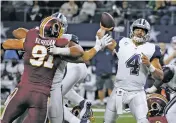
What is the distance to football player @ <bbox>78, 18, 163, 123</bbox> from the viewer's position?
22.5ft

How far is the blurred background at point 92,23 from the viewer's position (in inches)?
527

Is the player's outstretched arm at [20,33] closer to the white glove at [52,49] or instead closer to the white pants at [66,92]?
the white glove at [52,49]

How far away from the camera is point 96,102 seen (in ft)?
43.7

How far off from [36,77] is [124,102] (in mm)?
1333

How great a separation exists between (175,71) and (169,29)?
24.2ft

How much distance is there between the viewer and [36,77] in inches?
236

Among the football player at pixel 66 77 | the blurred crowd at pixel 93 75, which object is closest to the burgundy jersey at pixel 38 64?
the football player at pixel 66 77

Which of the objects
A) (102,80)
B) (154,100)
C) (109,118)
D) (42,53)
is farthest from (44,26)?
(102,80)

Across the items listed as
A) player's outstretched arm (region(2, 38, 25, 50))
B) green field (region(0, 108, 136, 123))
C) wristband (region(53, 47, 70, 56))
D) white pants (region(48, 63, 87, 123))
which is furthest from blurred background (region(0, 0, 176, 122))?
wristband (region(53, 47, 70, 56))

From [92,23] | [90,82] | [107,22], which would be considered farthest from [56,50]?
[92,23]

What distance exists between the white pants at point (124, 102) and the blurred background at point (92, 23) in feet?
20.3

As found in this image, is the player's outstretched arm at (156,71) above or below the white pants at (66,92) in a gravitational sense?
above

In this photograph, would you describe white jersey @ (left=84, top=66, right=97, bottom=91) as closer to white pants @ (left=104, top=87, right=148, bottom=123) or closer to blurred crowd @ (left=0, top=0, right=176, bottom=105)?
blurred crowd @ (left=0, top=0, right=176, bottom=105)

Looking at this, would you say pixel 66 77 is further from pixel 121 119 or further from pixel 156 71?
pixel 121 119
